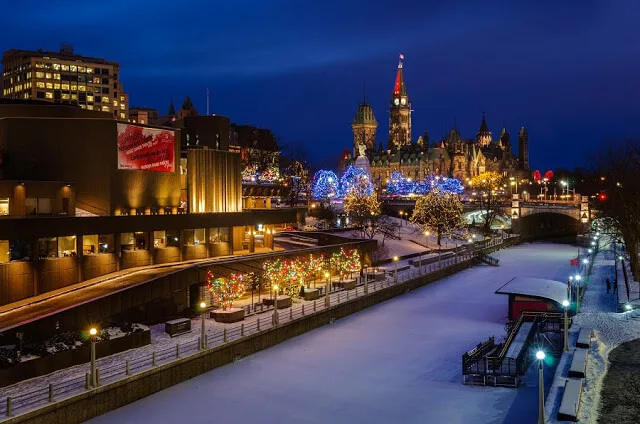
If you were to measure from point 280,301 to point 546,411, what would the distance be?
862 inches

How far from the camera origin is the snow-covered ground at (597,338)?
23547 mm

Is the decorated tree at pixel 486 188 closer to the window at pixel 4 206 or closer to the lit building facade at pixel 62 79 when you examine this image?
the lit building facade at pixel 62 79

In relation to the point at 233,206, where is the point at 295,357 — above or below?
below

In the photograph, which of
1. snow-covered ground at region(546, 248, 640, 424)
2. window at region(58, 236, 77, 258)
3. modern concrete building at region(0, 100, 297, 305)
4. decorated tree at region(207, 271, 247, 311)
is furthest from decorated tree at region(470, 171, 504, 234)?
window at region(58, 236, 77, 258)

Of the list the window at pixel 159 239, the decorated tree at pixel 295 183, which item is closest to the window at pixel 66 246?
the window at pixel 159 239

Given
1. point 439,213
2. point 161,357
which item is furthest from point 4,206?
point 439,213

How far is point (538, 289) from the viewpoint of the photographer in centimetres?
4506

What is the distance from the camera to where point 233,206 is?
52781 millimetres

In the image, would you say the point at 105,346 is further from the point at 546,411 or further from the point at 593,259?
the point at 593,259

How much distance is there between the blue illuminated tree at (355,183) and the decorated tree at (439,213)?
1086cm

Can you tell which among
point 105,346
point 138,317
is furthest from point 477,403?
point 138,317

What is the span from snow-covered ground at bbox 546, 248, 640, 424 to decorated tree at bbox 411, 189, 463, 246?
38041 mm

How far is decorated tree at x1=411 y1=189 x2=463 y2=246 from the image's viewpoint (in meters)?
94.9

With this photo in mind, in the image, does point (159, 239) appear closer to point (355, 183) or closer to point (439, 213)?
point (439, 213)
